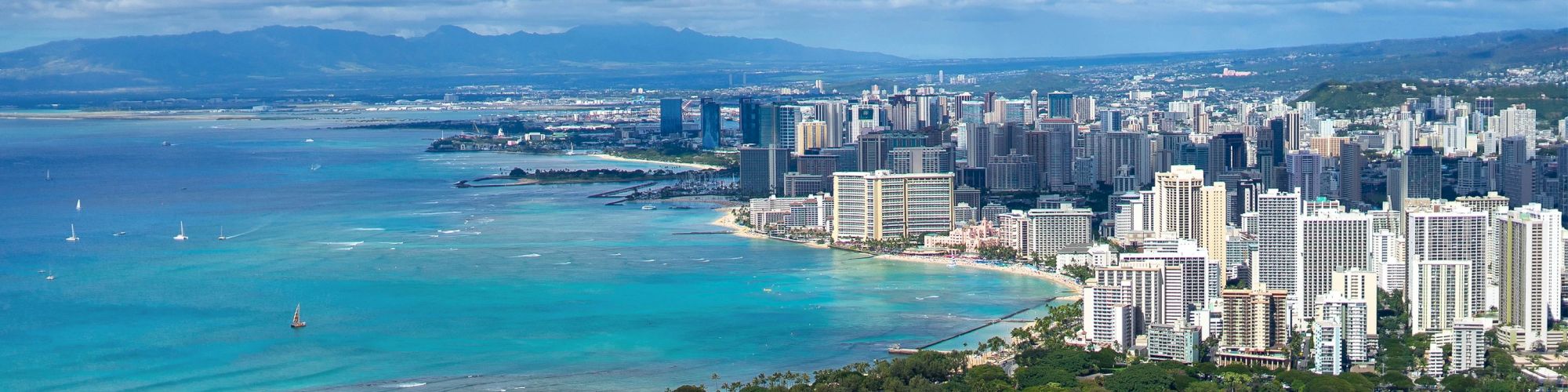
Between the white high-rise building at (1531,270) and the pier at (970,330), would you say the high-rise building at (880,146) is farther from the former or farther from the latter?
the white high-rise building at (1531,270)

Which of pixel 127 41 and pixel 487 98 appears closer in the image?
pixel 487 98

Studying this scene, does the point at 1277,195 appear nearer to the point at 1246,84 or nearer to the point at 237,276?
the point at 237,276

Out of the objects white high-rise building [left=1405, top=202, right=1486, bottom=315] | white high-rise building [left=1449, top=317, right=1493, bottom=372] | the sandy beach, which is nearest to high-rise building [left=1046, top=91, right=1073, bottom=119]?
the sandy beach

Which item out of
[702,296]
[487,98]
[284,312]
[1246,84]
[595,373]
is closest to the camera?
[595,373]

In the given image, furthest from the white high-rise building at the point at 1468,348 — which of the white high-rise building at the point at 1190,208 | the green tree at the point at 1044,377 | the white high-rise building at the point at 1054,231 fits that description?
the white high-rise building at the point at 1054,231

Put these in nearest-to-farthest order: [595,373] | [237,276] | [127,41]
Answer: [595,373] → [237,276] → [127,41]

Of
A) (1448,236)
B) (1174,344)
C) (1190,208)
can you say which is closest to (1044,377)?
(1174,344)

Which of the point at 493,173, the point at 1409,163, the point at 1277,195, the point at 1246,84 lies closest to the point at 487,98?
the point at 1246,84

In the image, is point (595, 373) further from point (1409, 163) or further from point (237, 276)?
point (1409, 163)
